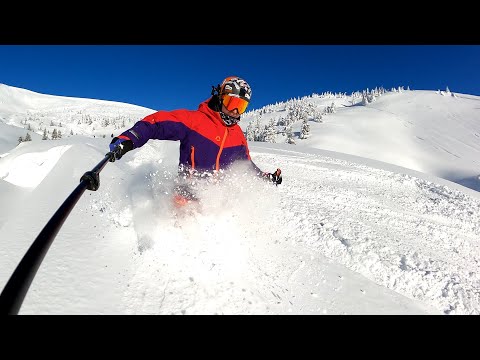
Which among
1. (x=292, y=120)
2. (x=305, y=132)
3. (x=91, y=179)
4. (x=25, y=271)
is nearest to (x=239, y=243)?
(x=91, y=179)

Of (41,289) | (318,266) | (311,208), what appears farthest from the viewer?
(311,208)

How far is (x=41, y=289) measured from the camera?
2477mm

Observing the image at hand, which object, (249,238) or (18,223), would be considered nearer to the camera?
(18,223)

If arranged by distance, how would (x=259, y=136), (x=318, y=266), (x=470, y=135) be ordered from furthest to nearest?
(x=470, y=135)
(x=259, y=136)
(x=318, y=266)

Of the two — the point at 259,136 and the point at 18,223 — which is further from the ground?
the point at 259,136

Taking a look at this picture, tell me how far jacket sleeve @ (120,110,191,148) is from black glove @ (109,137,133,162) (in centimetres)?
46

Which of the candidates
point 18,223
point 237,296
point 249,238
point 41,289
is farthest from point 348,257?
point 18,223

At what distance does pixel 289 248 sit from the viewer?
4.77 meters

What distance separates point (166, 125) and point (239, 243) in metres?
1.96

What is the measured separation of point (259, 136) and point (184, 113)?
62.4 m

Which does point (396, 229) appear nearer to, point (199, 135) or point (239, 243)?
point (239, 243)

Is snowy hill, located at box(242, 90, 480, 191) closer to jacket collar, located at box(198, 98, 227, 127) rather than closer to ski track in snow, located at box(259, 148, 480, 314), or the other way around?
ski track in snow, located at box(259, 148, 480, 314)
